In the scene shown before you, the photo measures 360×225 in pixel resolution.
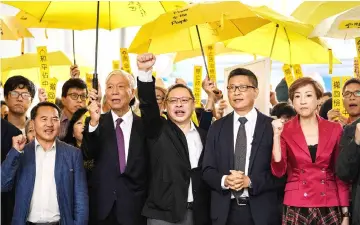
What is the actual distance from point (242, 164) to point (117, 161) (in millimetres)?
903

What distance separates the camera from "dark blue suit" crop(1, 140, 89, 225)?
4.17 m

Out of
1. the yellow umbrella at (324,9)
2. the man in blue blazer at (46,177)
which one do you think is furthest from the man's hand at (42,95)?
the yellow umbrella at (324,9)

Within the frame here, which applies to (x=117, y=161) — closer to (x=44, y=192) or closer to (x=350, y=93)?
(x=44, y=192)

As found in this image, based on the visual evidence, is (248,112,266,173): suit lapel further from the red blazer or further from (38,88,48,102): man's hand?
(38,88,48,102): man's hand

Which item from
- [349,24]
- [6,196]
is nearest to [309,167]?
[349,24]

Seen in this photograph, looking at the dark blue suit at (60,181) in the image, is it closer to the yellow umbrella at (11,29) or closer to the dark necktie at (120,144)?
the dark necktie at (120,144)

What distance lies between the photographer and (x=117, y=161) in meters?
4.43

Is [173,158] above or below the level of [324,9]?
below

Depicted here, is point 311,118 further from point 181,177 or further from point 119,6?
point 119,6

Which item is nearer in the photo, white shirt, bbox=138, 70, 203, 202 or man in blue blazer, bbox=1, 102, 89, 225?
man in blue blazer, bbox=1, 102, 89, 225

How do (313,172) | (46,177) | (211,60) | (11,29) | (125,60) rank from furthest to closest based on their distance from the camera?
(125,60) < (211,60) < (11,29) < (46,177) < (313,172)

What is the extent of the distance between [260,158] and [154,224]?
0.86m

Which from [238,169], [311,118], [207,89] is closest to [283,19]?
[207,89]

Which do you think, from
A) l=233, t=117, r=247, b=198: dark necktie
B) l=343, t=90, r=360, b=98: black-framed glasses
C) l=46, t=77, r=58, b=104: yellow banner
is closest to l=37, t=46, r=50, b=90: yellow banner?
l=46, t=77, r=58, b=104: yellow banner
